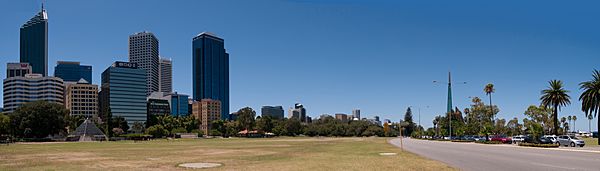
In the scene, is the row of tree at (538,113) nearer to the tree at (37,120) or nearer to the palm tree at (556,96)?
the palm tree at (556,96)

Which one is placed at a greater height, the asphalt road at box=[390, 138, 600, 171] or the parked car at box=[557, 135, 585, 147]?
the asphalt road at box=[390, 138, 600, 171]

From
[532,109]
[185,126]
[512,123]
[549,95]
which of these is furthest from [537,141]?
[185,126]

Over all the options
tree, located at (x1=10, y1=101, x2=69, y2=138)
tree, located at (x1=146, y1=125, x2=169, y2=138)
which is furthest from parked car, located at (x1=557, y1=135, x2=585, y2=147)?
tree, located at (x1=146, y1=125, x2=169, y2=138)

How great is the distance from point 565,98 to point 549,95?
7.65 feet

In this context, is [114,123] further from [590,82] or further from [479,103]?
[590,82]

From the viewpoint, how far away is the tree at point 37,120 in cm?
13277

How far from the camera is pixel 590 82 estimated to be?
70.7 metres

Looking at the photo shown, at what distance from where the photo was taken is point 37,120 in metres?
134

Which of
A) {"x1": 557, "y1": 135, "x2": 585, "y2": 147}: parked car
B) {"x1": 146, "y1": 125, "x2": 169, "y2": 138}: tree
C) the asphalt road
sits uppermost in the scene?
the asphalt road

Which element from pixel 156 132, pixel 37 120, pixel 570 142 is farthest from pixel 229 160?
pixel 156 132

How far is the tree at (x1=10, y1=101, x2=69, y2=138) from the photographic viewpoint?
132775 millimetres

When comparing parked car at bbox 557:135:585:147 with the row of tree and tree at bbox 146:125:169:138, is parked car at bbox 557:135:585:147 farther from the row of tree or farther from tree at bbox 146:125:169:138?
tree at bbox 146:125:169:138

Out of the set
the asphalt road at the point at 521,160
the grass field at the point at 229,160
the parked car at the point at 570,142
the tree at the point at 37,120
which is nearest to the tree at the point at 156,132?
the tree at the point at 37,120

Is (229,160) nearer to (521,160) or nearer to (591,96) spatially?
(521,160)
